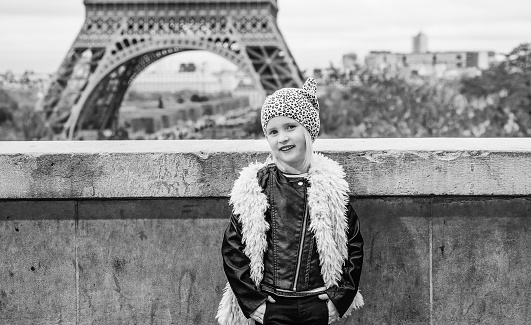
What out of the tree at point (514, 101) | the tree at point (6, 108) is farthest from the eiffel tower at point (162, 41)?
the tree at point (6, 108)

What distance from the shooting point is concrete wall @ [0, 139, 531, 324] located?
17.2 feet

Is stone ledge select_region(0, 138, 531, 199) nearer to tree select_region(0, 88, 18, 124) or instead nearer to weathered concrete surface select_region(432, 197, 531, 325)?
weathered concrete surface select_region(432, 197, 531, 325)

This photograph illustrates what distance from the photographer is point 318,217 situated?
174 inches

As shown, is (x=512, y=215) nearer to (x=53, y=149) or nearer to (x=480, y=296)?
(x=480, y=296)

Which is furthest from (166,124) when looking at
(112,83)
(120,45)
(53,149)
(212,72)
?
(53,149)

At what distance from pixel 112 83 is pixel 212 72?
3332 cm

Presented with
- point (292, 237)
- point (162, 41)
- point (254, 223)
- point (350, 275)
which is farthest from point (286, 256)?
point (162, 41)

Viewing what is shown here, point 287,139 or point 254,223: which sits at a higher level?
point 287,139

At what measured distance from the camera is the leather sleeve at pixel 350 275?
4379 mm

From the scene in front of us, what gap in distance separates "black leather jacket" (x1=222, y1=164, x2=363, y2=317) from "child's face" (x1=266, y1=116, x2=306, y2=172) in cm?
14

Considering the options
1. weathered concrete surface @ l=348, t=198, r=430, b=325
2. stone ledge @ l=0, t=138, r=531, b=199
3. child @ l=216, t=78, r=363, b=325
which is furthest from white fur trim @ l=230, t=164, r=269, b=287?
weathered concrete surface @ l=348, t=198, r=430, b=325

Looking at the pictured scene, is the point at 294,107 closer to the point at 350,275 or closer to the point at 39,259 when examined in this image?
the point at 350,275

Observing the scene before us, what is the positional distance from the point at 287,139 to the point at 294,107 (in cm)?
16

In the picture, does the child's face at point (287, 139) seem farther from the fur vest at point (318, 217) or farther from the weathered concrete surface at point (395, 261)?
the weathered concrete surface at point (395, 261)
